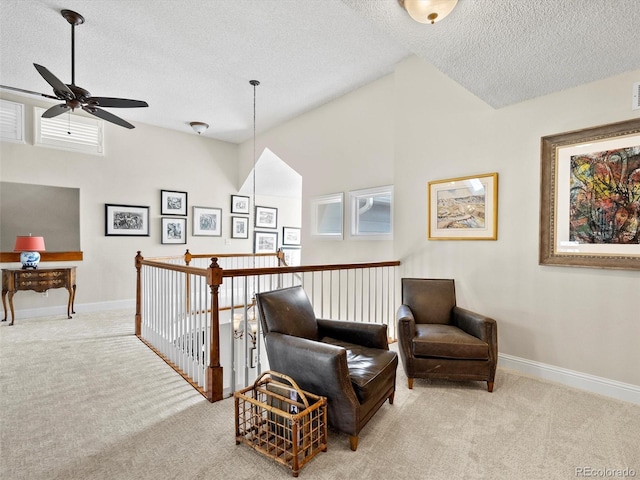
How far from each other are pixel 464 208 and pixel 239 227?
4.74 metres

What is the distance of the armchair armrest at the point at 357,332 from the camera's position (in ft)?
7.65

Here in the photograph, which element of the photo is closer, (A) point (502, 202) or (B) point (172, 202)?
(A) point (502, 202)

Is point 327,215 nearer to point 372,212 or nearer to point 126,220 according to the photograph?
point 372,212

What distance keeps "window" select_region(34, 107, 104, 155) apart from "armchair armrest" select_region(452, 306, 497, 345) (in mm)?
5664

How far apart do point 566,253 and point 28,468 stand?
12.3ft

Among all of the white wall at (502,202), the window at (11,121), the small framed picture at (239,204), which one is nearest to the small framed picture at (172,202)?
the small framed picture at (239,204)

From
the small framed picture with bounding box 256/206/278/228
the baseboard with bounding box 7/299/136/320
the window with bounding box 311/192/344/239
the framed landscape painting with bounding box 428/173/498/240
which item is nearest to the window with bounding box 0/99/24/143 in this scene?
the baseboard with bounding box 7/299/136/320

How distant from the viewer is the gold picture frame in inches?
93.2

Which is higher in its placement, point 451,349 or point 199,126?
point 199,126

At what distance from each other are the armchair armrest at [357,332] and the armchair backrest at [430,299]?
0.78 meters

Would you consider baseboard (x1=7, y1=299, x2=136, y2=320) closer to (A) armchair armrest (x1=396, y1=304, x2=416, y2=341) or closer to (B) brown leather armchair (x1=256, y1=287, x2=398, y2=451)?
(B) brown leather armchair (x1=256, y1=287, x2=398, y2=451)

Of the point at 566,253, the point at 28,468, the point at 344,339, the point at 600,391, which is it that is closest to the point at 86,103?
the point at 28,468

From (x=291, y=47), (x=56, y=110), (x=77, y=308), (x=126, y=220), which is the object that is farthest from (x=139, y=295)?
(x=291, y=47)

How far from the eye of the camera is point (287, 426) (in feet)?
5.66
